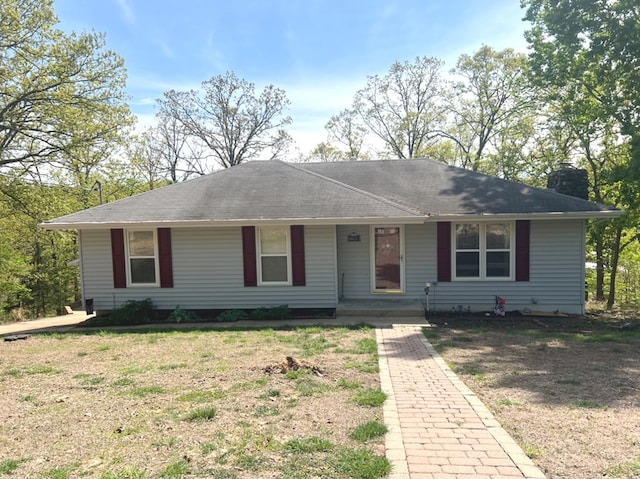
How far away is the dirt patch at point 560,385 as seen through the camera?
3.36 meters

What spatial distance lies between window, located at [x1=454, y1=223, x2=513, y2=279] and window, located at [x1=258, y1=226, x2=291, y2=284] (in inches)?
176

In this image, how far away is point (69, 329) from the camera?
9992mm

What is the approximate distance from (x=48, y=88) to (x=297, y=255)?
10915mm

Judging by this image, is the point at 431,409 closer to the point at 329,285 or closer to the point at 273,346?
the point at 273,346

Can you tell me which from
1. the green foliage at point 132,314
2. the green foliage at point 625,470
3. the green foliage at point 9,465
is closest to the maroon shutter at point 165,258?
the green foliage at point 132,314

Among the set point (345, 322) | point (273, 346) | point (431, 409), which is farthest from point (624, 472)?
point (345, 322)

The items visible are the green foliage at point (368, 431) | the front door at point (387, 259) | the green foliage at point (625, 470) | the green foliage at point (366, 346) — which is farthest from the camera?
the front door at point (387, 259)

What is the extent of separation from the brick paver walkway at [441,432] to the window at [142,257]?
727 centimetres

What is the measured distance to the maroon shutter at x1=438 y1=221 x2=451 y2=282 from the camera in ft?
34.2

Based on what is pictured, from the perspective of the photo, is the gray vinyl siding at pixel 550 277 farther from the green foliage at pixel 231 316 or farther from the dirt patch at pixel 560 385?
the green foliage at pixel 231 316

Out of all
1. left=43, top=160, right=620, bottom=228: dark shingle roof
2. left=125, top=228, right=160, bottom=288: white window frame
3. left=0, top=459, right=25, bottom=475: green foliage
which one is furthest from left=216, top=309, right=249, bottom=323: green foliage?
left=0, top=459, right=25, bottom=475: green foliage

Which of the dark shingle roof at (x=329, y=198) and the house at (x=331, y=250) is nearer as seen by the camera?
the dark shingle roof at (x=329, y=198)

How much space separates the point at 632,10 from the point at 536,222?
19.2 ft

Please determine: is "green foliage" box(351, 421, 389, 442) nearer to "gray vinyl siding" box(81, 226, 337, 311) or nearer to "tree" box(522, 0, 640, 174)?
"gray vinyl siding" box(81, 226, 337, 311)
